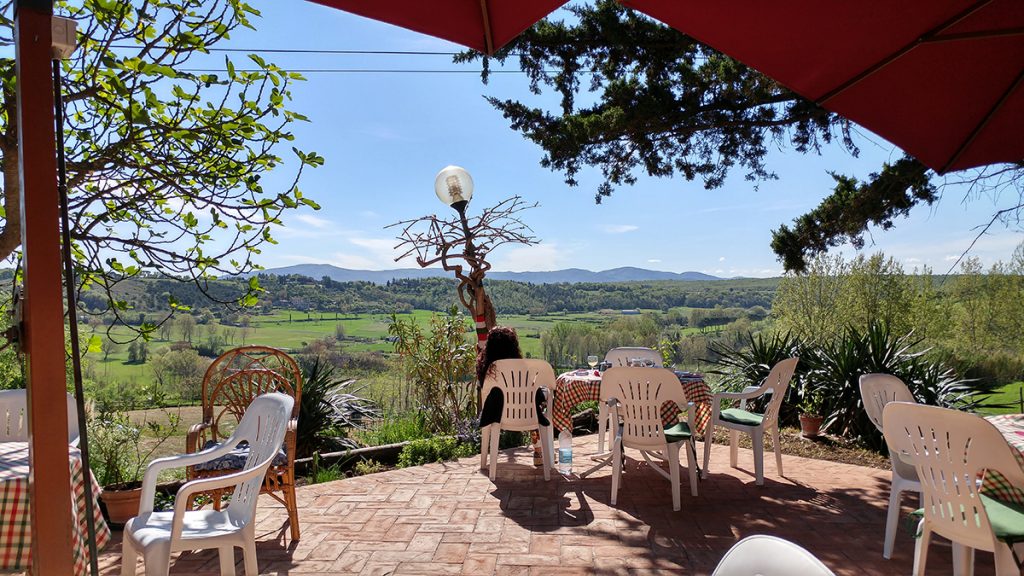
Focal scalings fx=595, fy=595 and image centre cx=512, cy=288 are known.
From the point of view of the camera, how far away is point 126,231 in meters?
3.55

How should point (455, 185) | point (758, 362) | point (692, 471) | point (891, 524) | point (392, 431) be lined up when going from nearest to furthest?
point (891, 524) → point (692, 471) → point (455, 185) → point (392, 431) → point (758, 362)

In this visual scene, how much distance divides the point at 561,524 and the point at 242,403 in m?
2.40

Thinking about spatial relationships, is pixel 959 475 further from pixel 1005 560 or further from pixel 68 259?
pixel 68 259

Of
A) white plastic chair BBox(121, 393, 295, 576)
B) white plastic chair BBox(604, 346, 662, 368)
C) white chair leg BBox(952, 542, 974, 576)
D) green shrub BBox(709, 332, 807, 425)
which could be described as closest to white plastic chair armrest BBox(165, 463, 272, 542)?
white plastic chair BBox(121, 393, 295, 576)

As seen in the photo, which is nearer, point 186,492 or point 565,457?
point 186,492

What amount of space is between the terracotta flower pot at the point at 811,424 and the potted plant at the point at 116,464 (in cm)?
572

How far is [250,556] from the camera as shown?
8.58 ft

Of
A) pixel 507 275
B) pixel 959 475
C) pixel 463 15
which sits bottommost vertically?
pixel 959 475

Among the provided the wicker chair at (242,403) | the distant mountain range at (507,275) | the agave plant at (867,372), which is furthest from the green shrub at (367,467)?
the agave plant at (867,372)

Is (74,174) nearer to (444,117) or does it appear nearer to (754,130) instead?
(754,130)

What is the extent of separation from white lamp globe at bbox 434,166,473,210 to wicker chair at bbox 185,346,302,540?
214 cm

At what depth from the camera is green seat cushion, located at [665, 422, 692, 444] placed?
402cm

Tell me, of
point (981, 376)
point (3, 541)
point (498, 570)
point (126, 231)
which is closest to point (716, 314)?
point (981, 376)

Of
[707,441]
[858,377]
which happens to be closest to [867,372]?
[858,377]
